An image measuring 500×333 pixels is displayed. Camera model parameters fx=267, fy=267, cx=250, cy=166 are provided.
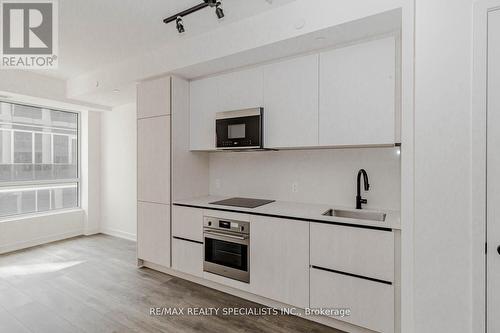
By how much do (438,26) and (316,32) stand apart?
2.76 ft

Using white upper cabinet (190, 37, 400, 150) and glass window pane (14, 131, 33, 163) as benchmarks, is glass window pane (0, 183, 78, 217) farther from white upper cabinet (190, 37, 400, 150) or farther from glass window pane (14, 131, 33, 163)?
white upper cabinet (190, 37, 400, 150)

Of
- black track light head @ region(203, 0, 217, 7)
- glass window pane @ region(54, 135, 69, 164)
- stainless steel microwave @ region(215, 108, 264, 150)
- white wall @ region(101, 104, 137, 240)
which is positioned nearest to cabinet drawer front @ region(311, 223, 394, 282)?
stainless steel microwave @ region(215, 108, 264, 150)

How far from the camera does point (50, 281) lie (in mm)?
3096

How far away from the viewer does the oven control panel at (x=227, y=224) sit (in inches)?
104

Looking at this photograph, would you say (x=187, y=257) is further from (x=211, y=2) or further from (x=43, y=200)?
(x=43, y=200)

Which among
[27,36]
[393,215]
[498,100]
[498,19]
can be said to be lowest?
[393,215]

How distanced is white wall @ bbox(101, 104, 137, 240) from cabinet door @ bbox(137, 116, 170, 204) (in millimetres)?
1338

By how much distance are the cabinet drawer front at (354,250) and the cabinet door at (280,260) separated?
0.12 m

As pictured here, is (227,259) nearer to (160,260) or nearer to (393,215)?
(160,260)

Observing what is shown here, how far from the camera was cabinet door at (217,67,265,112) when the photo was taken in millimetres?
2848

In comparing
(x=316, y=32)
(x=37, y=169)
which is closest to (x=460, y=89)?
(x=316, y=32)

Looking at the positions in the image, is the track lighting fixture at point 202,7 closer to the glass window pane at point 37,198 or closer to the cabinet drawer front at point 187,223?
the cabinet drawer front at point 187,223


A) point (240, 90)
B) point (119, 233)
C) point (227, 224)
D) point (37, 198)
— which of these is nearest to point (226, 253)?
point (227, 224)

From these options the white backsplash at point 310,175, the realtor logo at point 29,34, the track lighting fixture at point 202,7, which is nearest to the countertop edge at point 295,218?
the white backsplash at point 310,175
